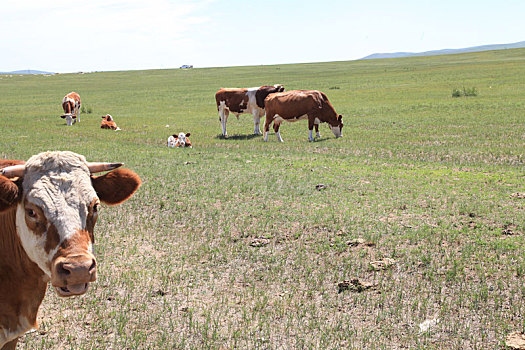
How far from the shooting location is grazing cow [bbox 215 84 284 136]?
25625 mm

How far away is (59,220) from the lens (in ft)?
12.6

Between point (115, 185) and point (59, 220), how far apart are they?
911 millimetres

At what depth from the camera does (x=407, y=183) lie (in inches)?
497

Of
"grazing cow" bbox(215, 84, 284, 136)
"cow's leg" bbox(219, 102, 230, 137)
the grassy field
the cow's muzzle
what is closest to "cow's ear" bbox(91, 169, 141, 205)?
the cow's muzzle

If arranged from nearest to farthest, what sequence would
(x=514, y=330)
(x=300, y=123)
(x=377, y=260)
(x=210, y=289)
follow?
1. (x=514, y=330)
2. (x=210, y=289)
3. (x=377, y=260)
4. (x=300, y=123)

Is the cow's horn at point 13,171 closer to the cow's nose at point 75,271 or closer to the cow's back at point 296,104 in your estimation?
the cow's nose at point 75,271

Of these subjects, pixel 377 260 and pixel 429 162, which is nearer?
pixel 377 260

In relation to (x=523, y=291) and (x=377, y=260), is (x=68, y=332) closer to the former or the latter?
(x=377, y=260)

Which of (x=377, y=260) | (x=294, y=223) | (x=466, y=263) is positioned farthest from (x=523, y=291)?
(x=294, y=223)

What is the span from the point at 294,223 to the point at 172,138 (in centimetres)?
1268

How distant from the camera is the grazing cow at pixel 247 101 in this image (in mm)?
25625

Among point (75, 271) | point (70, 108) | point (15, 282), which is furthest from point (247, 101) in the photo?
point (75, 271)

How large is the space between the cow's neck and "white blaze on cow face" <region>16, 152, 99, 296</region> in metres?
0.26

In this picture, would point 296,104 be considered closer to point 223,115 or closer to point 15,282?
point 223,115
